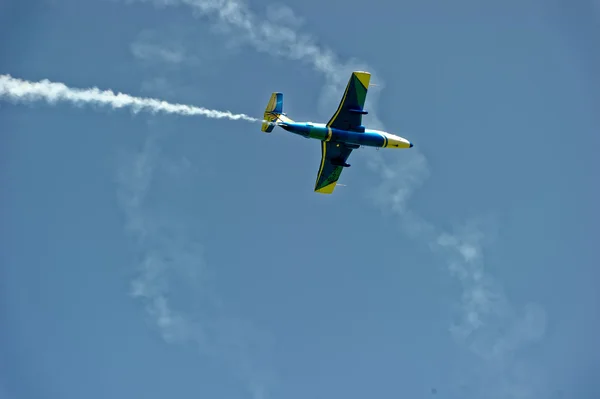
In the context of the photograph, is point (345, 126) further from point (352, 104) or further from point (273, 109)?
point (273, 109)

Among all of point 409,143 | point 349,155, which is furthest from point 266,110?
point 409,143

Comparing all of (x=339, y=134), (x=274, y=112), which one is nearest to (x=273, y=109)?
(x=274, y=112)

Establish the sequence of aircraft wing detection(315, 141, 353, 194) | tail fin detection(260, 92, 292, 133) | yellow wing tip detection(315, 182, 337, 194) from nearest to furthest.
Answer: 1. tail fin detection(260, 92, 292, 133)
2. aircraft wing detection(315, 141, 353, 194)
3. yellow wing tip detection(315, 182, 337, 194)

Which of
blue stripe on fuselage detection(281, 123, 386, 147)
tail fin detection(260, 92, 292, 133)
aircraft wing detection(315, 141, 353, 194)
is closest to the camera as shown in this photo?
blue stripe on fuselage detection(281, 123, 386, 147)

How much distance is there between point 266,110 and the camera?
80.6 metres

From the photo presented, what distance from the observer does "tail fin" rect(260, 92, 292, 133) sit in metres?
79.6

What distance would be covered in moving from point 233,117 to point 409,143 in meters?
21.0

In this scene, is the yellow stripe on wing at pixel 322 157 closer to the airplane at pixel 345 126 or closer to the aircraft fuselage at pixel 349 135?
the airplane at pixel 345 126

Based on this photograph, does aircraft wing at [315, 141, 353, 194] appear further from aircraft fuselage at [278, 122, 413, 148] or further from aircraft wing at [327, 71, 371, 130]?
aircraft wing at [327, 71, 371, 130]

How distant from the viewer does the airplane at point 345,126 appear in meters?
77.8

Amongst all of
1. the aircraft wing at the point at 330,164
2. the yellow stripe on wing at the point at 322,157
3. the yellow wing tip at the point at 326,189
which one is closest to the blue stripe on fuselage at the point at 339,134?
the aircraft wing at the point at 330,164

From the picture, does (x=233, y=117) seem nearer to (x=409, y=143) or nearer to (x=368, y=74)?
(x=368, y=74)

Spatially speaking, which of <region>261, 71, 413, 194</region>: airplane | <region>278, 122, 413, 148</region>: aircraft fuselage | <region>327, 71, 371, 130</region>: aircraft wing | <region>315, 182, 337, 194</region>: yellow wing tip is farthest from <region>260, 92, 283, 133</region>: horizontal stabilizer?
<region>315, 182, 337, 194</region>: yellow wing tip

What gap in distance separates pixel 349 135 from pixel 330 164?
5.81 m
